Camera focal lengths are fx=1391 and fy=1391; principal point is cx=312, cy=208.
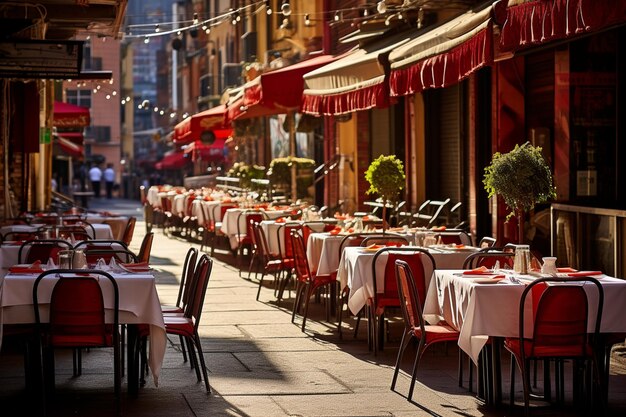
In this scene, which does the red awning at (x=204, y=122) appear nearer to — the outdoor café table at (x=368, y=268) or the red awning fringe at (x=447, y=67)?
the red awning fringe at (x=447, y=67)

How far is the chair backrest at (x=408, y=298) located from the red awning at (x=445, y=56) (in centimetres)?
325

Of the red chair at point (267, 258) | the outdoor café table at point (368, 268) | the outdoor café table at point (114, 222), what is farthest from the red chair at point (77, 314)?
the outdoor café table at point (114, 222)

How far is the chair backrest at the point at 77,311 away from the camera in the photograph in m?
9.59

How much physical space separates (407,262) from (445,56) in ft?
9.87

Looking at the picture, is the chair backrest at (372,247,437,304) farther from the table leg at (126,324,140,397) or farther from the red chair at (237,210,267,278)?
the red chair at (237,210,267,278)

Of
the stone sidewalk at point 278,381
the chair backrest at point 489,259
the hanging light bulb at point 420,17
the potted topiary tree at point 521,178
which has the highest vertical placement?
the hanging light bulb at point 420,17

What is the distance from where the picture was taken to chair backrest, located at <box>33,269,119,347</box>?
9.59 metres

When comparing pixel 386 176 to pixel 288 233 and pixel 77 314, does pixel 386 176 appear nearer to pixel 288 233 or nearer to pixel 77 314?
pixel 288 233

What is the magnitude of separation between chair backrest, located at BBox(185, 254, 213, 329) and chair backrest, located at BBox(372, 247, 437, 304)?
203 cm

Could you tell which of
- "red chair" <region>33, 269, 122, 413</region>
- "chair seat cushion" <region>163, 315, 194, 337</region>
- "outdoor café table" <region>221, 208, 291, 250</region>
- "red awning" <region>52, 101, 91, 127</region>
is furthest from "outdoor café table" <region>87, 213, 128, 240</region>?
"red awning" <region>52, 101, 91, 127</region>

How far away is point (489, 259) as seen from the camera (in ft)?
38.4

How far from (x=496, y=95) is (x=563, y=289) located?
8.37 metres

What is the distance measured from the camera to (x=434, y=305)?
1077cm

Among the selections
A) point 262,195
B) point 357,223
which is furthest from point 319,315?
point 262,195
